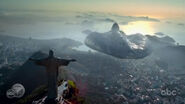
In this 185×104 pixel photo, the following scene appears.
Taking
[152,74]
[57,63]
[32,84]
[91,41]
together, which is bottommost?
[152,74]

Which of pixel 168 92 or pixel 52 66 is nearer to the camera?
pixel 52 66

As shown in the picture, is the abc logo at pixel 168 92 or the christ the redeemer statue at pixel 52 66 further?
the abc logo at pixel 168 92

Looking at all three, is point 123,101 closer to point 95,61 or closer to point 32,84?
point 32,84

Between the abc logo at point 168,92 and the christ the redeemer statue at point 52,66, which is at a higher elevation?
the christ the redeemer statue at point 52,66

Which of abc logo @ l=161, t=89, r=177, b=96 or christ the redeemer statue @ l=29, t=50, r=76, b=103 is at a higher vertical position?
christ the redeemer statue @ l=29, t=50, r=76, b=103

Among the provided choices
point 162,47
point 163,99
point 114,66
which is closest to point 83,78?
point 114,66

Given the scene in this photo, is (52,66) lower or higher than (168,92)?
higher

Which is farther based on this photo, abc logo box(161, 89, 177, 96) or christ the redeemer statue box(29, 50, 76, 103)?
abc logo box(161, 89, 177, 96)

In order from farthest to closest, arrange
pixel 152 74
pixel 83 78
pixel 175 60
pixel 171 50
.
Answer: pixel 171 50, pixel 175 60, pixel 152 74, pixel 83 78
